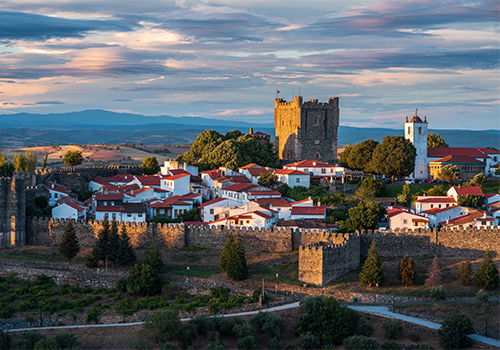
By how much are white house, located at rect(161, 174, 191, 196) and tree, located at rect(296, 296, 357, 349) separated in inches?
924

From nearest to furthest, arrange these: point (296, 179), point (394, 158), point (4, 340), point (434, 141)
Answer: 1. point (4, 340)
2. point (296, 179)
3. point (394, 158)
4. point (434, 141)

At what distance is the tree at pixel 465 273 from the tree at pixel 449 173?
22265 millimetres

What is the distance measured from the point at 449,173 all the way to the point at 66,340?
127 ft

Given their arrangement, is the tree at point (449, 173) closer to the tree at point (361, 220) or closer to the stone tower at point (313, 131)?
the stone tower at point (313, 131)

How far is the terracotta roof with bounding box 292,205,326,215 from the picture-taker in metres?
44.2

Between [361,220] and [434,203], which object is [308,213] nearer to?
[361,220]

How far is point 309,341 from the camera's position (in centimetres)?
3038

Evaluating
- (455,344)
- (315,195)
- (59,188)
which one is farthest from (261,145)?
(455,344)

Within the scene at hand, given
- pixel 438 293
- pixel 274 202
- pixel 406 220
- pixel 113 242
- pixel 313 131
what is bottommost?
pixel 438 293

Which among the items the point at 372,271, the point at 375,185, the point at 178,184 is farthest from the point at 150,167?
the point at 372,271

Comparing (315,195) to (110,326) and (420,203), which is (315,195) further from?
(110,326)

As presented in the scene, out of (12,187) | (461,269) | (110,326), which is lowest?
(110,326)

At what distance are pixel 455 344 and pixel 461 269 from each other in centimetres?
668

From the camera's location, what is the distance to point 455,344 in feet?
97.5
